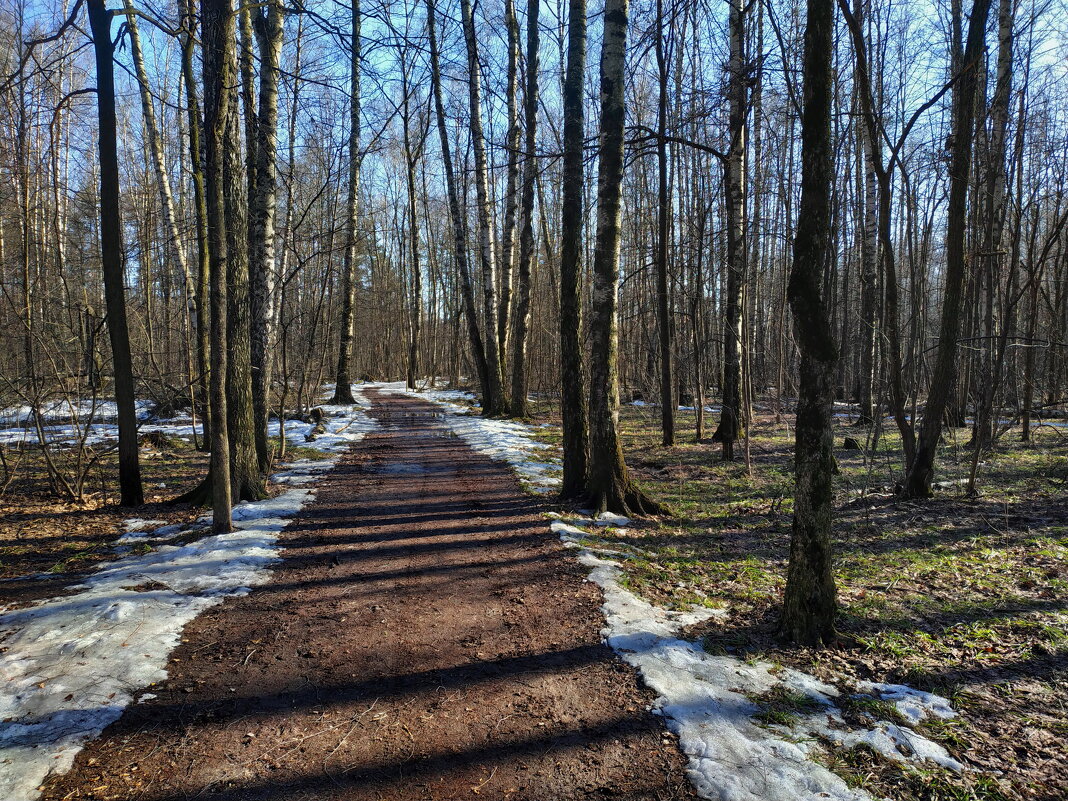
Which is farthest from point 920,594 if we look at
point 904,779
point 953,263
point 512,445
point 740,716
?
point 512,445

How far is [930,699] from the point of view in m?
3.23

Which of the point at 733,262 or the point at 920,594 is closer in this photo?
the point at 920,594

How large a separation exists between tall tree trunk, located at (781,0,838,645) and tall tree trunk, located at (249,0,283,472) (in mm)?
7011

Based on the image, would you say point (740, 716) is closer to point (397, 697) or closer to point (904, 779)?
point (904, 779)

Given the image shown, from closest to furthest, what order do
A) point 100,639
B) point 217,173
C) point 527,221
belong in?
point 100,639, point 217,173, point 527,221

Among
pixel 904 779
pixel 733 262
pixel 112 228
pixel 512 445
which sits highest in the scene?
pixel 733 262

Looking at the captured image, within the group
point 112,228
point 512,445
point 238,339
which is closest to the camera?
point 112,228

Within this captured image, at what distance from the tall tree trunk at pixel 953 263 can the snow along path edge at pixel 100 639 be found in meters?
8.49

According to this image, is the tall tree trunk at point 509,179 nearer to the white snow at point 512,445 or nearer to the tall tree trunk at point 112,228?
the white snow at point 512,445

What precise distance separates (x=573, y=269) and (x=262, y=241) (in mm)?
4653

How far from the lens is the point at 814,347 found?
11.8 feet

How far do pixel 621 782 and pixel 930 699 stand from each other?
2083 millimetres

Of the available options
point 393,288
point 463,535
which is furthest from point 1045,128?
point 393,288

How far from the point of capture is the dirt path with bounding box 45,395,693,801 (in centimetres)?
251
